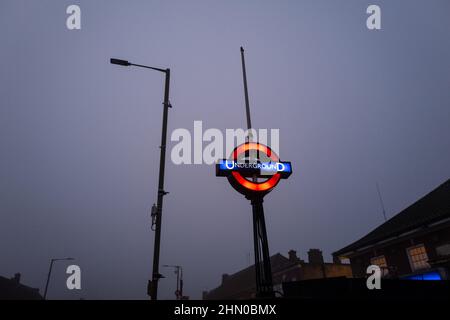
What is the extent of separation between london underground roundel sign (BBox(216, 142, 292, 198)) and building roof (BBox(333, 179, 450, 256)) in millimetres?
14202

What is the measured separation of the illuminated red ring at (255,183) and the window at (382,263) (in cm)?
1622

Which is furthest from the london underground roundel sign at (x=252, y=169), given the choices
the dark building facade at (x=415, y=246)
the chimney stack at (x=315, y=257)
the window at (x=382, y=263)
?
the chimney stack at (x=315, y=257)

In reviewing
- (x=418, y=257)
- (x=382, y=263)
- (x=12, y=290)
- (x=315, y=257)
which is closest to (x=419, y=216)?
(x=418, y=257)

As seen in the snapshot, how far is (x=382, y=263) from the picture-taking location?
67.0ft

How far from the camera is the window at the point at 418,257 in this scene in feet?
58.0

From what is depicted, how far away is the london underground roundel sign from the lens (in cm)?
716

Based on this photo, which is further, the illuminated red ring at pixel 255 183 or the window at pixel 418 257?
the window at pixel 418 257

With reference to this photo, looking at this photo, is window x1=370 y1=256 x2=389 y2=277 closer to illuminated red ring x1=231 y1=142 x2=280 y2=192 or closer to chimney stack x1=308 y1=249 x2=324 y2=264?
illuminated red ring x1=231 y1=142 x2=280 y2=192

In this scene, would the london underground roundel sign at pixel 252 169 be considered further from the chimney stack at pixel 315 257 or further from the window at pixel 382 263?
the chimney stack at pixel 315 257

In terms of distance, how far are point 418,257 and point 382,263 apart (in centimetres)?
281
